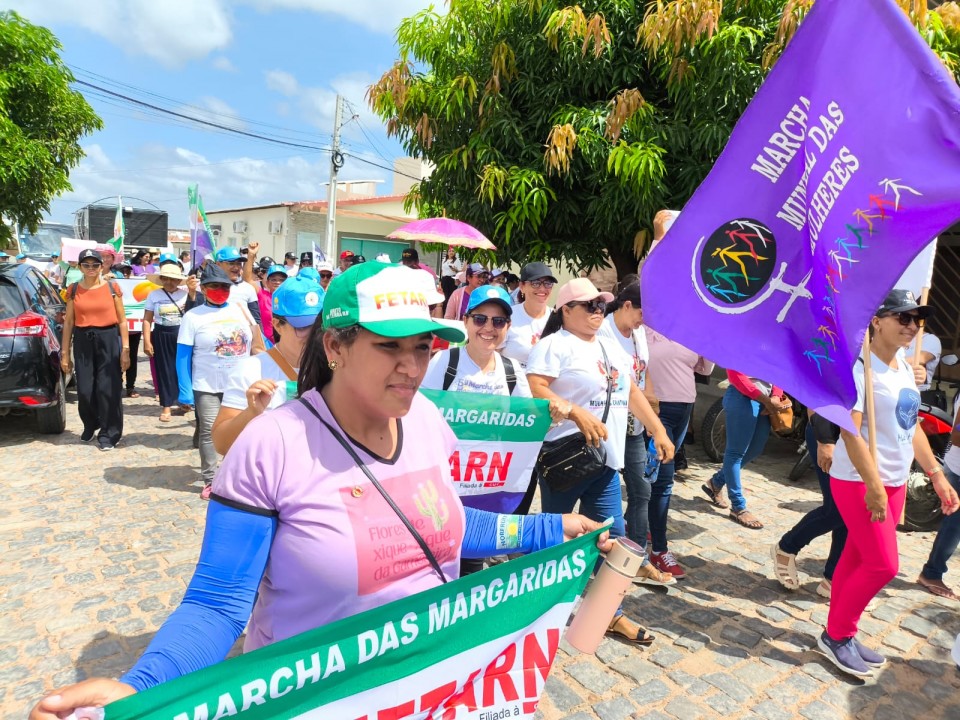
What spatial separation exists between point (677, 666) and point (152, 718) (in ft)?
10.2

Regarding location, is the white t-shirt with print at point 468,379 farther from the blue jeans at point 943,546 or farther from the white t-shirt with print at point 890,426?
the blue jeans at point 943,546

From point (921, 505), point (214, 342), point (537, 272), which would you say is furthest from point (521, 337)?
point (921, 505)

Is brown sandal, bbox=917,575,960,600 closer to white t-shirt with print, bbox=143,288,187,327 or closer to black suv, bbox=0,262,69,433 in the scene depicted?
white t-shirt with print, bbox=143,288,187,327

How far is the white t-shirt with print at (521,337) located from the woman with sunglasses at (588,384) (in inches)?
80.3

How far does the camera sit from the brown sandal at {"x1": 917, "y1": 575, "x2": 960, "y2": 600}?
189 inches

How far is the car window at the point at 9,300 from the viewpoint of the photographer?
748 centimetres

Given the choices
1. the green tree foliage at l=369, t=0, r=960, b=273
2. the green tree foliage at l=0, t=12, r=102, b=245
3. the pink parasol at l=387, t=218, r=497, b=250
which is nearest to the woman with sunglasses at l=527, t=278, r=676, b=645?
the green tree foliage at l=369, t=0, r=960, b=273

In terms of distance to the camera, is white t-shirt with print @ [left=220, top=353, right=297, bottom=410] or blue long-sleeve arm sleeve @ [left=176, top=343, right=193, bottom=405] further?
blue long-sleeve arm sleeve @ [left=176, top=343, right=193, bottom=405]

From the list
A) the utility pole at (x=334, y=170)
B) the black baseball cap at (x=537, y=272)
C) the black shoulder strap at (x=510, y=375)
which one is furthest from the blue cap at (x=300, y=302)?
the utility pole at (x=334, y=170)

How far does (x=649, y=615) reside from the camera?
14.2 feet

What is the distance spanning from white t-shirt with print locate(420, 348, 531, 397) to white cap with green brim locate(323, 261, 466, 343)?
2.22m

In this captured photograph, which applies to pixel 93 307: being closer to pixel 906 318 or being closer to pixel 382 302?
pixel 382 302

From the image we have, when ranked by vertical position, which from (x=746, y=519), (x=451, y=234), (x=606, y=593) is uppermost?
(x=451, y=234)

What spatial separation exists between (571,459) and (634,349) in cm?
112
